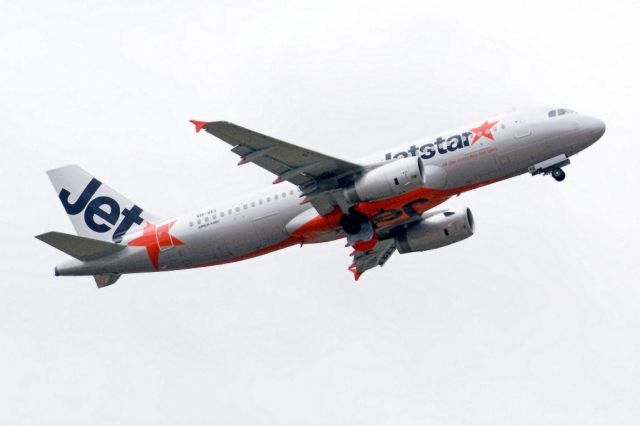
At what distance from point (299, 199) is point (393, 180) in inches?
228

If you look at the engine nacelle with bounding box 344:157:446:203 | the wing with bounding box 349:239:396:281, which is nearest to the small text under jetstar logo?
the engine nacelle with bounding box 344:157:446:203

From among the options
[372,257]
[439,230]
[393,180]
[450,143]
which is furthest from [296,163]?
[372,257]

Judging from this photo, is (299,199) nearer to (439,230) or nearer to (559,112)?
(439,230)

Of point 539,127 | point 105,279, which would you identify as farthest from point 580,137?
point 105,279

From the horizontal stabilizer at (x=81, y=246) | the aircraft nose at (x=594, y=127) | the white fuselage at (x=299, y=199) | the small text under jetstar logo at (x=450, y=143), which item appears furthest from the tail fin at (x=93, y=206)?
the aircraft nose at (x=594, y=127)

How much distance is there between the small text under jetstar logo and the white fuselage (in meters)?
0.05

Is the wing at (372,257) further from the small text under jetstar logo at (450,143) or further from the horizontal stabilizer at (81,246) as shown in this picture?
the horizontal stabilizer at (81,246)

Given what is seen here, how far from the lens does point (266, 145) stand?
54781 mm

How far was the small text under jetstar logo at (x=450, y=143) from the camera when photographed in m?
56.6

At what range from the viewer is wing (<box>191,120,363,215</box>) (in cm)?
5388

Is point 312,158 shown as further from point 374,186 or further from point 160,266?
point 160,266

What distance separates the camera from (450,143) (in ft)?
187

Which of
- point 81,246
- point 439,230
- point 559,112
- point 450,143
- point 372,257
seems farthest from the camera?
point 372,257

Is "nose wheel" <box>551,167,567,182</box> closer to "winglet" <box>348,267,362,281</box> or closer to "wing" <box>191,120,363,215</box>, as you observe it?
"wing" <box>191,120,363,215</box>
